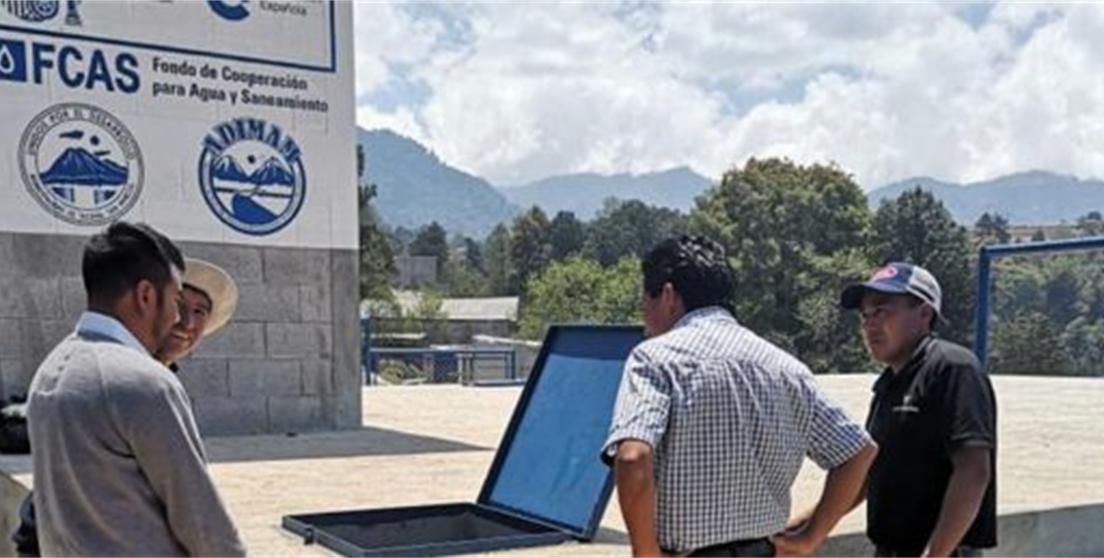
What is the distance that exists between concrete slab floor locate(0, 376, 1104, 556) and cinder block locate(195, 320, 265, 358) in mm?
656

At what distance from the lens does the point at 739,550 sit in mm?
2637

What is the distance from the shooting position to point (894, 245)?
174ft

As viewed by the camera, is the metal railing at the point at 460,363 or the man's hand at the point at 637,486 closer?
the man's hand at the point at 637,486

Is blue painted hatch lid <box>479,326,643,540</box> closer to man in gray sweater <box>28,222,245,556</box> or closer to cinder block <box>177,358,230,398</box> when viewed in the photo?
man in gray sweater <box>28,222,245,556</box>

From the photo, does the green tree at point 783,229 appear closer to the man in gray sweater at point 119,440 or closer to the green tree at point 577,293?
the green tree at point 577,293

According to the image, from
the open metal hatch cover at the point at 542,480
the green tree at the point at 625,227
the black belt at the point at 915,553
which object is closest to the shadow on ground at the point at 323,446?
the open metal hatch cover at the point at 542,480

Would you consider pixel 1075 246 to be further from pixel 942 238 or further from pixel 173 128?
pixel 942 238

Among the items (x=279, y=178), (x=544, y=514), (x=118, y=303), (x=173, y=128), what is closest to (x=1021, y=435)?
(x=544, y=514)

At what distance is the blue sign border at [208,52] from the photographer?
24.4 feet

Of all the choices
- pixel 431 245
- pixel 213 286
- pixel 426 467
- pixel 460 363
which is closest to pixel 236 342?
pixel 426 467

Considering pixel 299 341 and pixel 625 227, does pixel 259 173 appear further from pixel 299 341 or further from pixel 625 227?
pixel 625 227

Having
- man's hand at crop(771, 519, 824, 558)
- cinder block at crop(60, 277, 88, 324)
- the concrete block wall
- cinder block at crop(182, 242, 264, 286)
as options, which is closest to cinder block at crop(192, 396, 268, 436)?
the concrete block wall

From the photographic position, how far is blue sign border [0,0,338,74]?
743 cm

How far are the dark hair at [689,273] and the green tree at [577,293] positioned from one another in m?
54.7
